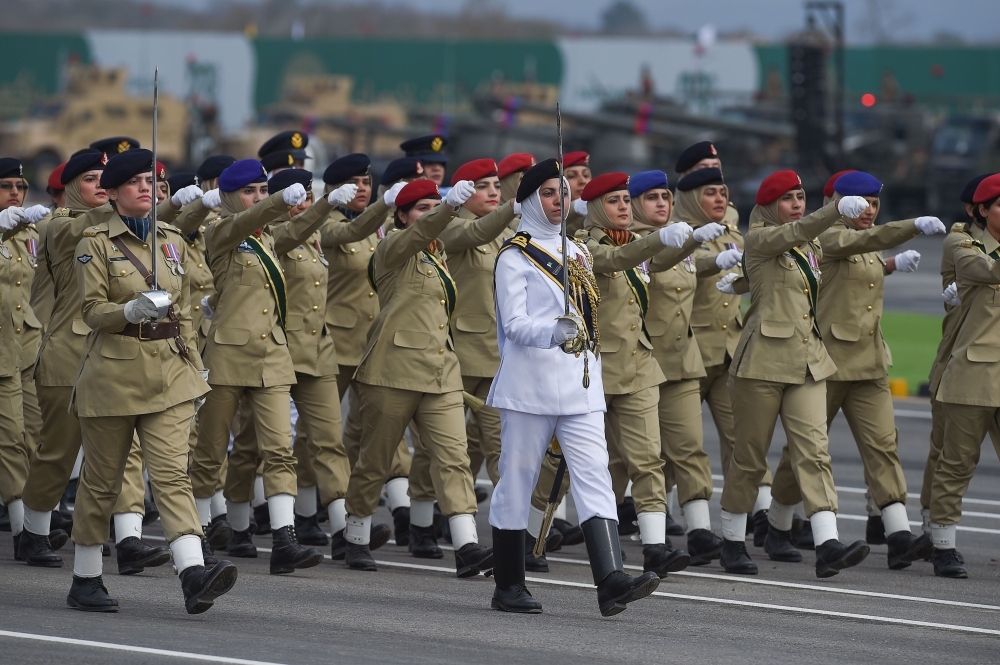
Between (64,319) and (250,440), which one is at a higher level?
(64,319)

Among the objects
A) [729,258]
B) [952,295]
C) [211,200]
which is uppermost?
[211,200]

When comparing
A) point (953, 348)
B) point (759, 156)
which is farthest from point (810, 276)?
point (759, 156)

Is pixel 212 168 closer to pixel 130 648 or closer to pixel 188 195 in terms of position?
pixel 188 195

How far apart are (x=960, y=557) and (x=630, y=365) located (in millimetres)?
2099

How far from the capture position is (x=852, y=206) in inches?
349

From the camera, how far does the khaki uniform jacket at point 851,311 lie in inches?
384

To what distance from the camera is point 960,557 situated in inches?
377

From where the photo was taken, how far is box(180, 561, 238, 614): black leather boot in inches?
299

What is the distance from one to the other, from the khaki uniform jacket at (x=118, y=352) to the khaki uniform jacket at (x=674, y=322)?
293 centimetres

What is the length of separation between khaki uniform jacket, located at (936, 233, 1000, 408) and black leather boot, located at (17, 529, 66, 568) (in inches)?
190

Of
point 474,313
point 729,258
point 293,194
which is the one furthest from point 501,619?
point 729,258

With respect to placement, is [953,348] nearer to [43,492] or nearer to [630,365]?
[630,365]

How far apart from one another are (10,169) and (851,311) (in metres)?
4.94

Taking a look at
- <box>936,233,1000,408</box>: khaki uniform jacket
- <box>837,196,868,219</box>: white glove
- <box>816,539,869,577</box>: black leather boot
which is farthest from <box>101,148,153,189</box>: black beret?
<box>936,233,1000,408</box>: khaki uniform jacket
